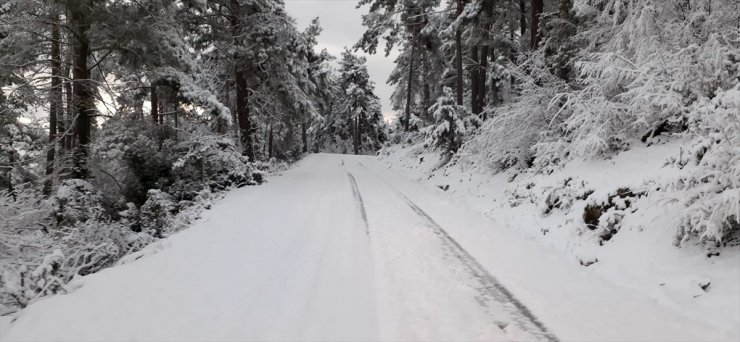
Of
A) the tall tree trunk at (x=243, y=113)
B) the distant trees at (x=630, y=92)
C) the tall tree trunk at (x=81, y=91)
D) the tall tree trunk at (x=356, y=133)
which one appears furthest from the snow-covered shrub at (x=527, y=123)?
the tall tree trunk at (x=356, y=133)

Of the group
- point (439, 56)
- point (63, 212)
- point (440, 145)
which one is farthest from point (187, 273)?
point (439, 56)

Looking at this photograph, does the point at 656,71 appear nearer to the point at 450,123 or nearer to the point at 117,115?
the point at 450,123

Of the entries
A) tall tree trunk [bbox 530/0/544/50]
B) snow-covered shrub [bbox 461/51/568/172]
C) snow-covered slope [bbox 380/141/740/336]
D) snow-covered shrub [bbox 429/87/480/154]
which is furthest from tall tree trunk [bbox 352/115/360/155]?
snow-covered slope [bbox 380/141/740/336]

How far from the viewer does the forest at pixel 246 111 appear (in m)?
5.90

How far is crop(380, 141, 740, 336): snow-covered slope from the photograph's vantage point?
15.9 feet

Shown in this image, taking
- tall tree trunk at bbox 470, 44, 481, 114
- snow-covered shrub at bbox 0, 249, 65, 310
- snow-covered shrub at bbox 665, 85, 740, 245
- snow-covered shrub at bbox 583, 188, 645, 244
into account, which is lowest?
snow-covered shrub at bbox 0, 249, 65, 310

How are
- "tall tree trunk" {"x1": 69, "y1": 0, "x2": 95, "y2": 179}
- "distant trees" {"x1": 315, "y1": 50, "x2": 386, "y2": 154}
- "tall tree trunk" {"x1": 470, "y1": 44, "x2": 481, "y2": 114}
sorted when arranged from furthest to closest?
"distant trees" {"x1": 315, "y1": 50, "x2": 386, "y2": 154} → "tall tree trunk" {"x1": 470, "y1": 44, "x2": 481, "y2": 114} → "tall tree trunk" {"x1": 69, "y1": 0, "x2": 95, "y2": 179}

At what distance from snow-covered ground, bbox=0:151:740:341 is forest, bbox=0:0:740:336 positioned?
0.86 metres

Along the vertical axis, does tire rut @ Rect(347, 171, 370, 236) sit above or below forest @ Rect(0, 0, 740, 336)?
below

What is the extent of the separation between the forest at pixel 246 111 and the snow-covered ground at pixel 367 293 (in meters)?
0.86

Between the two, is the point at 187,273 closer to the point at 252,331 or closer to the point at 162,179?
the point at 252,331

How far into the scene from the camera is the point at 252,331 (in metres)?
4.30

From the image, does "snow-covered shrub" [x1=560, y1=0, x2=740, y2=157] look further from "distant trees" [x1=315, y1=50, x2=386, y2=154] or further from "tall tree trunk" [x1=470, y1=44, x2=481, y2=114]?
"distant trees" [x1=315, y1=50, x2=386, y2=154]

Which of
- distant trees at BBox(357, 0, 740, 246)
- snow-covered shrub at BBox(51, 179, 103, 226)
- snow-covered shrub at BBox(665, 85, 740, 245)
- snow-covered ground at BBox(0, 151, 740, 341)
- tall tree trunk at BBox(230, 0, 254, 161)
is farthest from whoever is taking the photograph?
tall tree trunk at BBox(230, 0, 254, 161)
